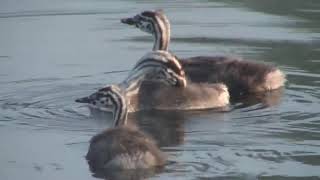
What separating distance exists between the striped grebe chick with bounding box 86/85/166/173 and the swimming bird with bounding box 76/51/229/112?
213cm

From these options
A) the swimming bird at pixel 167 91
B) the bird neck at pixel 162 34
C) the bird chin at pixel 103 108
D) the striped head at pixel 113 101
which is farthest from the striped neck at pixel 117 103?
the bird neck at pixel 162 34

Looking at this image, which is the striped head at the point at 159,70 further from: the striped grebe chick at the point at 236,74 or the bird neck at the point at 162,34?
the bird neck at the point at 162,34

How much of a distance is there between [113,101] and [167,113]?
4.55ft

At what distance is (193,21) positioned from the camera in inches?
698

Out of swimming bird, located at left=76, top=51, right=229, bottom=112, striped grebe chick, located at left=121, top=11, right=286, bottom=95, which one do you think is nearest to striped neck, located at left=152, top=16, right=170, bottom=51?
striped grebe chick, located at left=121, top=11, right=286, bottom=95

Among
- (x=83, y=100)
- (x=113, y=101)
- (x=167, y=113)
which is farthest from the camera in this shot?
(x=167, y=113)

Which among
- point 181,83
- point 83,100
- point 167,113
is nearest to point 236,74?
point 181,83

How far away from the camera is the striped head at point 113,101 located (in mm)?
11547

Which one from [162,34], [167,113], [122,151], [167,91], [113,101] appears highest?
[162,34]

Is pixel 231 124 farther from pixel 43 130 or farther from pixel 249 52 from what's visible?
pixel 249 52

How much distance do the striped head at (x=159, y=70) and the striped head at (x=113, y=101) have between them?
42.2 inches

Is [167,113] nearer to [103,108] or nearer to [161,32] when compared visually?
[103,108]

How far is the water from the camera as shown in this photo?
35.7 feet

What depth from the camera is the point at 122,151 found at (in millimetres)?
10648
